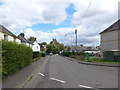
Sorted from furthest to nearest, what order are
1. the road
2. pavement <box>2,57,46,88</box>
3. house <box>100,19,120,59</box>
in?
1. house <box>100,19,120,59</box>
2. the road
3. pavement <box>2,57,46,88</box>

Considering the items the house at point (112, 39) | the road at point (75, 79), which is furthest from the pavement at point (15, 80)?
the house at point (112, 39)

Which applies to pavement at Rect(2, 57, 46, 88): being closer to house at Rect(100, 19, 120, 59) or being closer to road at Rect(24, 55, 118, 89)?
road at Rect(24, 55, 118, 89)

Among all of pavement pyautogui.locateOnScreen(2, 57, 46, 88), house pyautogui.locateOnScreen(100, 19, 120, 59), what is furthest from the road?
house pyautogui.locateOnScreen(100, 19, 120, 59)

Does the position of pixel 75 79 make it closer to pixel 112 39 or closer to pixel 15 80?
pixel 15 80

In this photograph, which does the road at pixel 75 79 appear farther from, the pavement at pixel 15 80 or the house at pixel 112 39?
the house at pixel 112 39

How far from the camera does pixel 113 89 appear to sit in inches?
227

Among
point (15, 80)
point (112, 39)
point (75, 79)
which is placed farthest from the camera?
point (112, 39)

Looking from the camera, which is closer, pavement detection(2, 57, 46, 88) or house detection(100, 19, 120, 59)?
pavement detection(2, 57, 46, 88)

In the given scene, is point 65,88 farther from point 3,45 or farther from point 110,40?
point 110,40

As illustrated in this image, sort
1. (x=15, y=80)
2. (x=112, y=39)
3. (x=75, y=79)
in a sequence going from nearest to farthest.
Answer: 1. (x=15, y=80)
2. (x=75, y=79)
3. (x=112, y=39)

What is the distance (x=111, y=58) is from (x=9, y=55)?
20233mm

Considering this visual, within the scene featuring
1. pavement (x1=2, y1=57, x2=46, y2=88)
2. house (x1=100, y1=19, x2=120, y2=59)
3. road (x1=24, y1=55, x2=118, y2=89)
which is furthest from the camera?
house (x1=100, y1=19, x2=120, y2=59)

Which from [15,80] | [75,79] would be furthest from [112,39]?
[15,80]

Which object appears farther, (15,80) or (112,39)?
(112,39)
